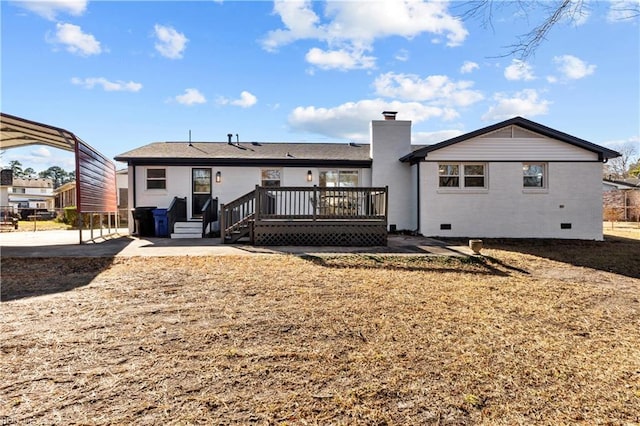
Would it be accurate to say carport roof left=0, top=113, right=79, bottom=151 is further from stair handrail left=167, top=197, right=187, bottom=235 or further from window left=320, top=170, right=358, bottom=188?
window left=320, top=170, right=358, bottom=188

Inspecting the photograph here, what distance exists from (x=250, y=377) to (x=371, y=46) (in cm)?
1345

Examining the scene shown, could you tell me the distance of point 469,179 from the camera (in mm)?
12906

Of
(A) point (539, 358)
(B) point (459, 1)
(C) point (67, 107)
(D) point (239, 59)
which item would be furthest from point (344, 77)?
(A) point (539, 358)

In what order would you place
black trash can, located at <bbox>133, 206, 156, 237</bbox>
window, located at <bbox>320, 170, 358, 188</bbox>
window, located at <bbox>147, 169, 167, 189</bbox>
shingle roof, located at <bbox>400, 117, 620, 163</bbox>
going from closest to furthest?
1. shingle roof, located at <bbox>400, 117, 620, 163</bbox>
2. black trash can, located at <bbox>133, 206, 156, 237</bbox>
3. window, located at <bbox>147, 169, 167, 189</bbox>
4. window, located at <bbox>320, 170, 358, 188</bbox>

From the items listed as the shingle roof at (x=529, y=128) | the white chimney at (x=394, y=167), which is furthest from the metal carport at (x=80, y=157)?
the shingle roof at (x=529, y=128)

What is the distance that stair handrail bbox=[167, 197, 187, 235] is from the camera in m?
12.3

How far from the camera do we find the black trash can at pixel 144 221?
12.5 m

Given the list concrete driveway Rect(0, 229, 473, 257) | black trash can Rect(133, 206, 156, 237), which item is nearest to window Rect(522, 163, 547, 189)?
concrete driveway Rect(0, 229, 473, 257)

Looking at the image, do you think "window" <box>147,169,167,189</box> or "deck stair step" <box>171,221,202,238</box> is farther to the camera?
"window" <box>147,169,167,189</box>

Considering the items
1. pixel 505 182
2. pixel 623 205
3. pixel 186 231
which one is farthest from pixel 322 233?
pixel 623 205

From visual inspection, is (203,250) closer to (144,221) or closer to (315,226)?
(315,226)

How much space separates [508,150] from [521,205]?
2100mm

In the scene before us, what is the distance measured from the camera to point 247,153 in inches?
573

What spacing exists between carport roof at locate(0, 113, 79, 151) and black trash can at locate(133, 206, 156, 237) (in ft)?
9.68
